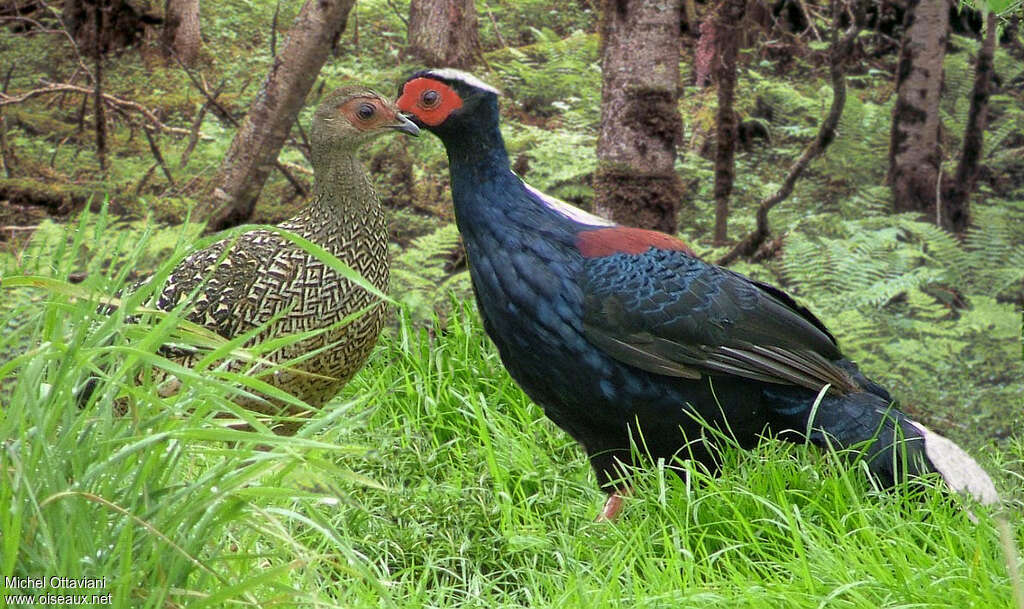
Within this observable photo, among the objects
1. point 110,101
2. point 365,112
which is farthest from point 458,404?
point 110,101

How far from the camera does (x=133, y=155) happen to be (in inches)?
311

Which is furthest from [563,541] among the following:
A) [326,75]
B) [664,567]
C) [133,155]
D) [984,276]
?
[133,155]

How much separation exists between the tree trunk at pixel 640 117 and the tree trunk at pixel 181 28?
16.0 ft

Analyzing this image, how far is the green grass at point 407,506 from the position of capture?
6.57 ft

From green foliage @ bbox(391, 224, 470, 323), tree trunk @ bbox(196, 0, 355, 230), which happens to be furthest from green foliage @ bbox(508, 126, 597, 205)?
tree trunk @ bbox(196, 0, 355, 230)

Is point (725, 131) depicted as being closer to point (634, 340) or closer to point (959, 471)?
point (634, 340)

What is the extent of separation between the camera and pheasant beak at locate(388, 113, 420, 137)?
3.85m

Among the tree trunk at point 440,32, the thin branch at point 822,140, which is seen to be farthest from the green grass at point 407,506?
the tree trunk at point 440,32

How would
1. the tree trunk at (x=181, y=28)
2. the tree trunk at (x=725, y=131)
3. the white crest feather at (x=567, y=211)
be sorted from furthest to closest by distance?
the tree trunk at (x=181, y=28), the tree trunk at (x=725, y=131), the white crest feather at (x=567, y=211)

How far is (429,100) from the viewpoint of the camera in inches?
144

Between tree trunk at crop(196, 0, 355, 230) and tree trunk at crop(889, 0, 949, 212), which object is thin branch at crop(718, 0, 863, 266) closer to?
tree trunk at crop(889, 0, 949, 212)

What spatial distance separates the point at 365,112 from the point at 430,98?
51cm

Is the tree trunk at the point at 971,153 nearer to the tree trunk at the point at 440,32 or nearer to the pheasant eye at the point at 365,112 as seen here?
the tree trunk at the point at 440,32

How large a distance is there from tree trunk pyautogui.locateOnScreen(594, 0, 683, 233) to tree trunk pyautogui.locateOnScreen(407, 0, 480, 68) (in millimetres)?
2562
